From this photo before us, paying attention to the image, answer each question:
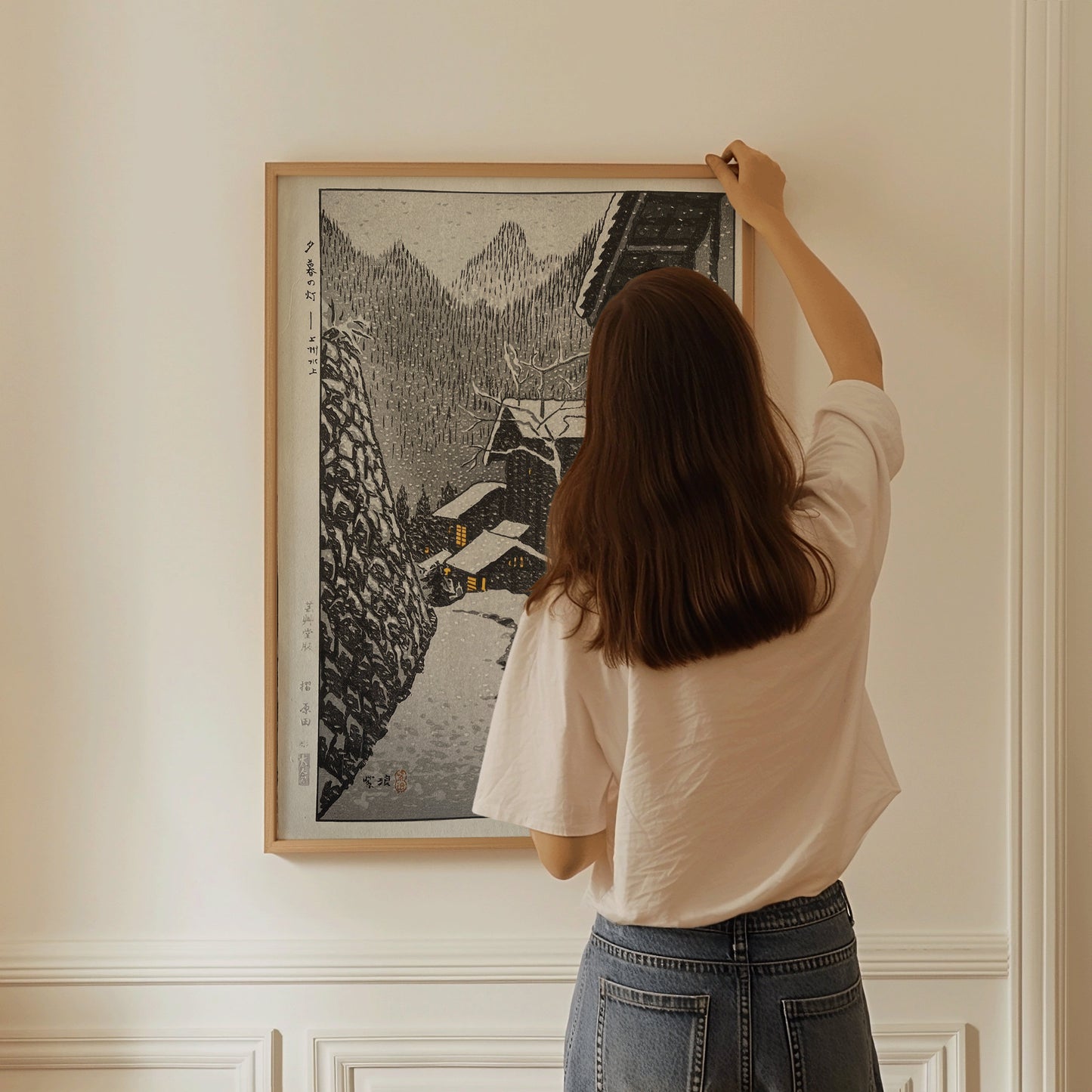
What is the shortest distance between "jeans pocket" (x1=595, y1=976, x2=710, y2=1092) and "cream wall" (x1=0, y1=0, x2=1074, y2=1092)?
43cm

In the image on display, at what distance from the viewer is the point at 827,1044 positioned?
0.87 metres

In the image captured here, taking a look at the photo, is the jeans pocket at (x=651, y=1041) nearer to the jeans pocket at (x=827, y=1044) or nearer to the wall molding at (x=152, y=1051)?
the jeans pocket at (x=827, y=1044)

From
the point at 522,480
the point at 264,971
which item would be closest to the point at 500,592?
the point at 522,480

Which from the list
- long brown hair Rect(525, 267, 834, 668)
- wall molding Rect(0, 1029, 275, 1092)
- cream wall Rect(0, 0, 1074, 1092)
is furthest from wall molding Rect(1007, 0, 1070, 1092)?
wall molding Rect(0, 1029, 275, 1092)

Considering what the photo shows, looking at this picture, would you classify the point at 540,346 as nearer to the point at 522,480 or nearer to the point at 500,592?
the point at 522,480

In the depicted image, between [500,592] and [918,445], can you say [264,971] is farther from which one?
[918,445]

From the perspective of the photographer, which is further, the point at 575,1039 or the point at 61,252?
the point at 61,252

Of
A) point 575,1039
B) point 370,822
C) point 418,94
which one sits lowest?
point 575,1039

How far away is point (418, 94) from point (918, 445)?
2.90 feet

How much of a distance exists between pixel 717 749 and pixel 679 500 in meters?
0.24

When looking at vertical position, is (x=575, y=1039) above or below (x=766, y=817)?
below

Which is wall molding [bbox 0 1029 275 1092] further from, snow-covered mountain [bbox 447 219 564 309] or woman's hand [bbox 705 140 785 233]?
woman's hand [bbox 705 140 785 233]

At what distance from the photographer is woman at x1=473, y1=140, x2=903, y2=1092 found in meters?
0.81

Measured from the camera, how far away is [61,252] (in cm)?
130
